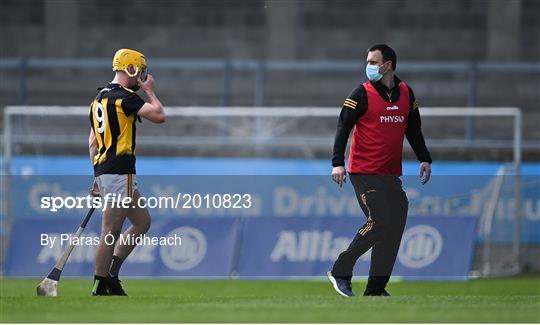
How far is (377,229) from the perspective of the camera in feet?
33.7

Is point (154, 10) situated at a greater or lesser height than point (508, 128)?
greater

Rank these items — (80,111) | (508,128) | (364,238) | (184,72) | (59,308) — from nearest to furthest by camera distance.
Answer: (59,308), (364,238), (80,111), (508,128), (184,72)

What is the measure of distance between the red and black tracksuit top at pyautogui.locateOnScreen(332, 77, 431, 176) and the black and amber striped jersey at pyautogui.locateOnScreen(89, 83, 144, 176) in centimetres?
141

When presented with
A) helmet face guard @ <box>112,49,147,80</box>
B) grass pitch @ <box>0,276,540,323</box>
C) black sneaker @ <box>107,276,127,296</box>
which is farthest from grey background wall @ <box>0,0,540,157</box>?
grass pitch @ <box>0,276,540,323</box>

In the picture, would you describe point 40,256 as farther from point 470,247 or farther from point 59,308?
point 59,308

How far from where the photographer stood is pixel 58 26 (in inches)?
961

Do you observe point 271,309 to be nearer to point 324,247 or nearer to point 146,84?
point 146,84

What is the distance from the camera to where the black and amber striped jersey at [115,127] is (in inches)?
395

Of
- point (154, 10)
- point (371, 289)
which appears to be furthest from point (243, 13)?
point (371, 289)

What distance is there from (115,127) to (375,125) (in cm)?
178

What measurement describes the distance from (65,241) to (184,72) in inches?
368

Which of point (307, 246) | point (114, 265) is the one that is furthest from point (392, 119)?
point (307, 246)

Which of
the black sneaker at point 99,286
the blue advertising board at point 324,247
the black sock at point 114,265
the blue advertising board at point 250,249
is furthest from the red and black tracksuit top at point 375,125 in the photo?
the blue advertising board at point 324,247

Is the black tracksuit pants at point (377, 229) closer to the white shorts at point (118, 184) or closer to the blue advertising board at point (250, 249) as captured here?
the white shorts at point (118, 184)
